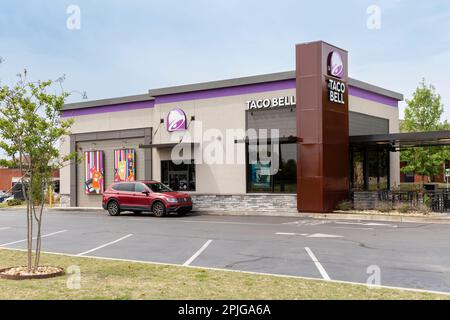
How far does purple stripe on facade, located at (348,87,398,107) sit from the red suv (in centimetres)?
1068

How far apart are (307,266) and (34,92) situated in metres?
6.17

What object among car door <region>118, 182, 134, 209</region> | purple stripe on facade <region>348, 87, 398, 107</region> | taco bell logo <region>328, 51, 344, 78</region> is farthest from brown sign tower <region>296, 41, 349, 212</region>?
car door <region>118, 182, 134, 209</region>

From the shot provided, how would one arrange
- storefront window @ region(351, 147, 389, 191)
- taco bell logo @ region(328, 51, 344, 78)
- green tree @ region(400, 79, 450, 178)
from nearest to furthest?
1. taco bell logo @ region(328, 51, 344, 78)
2. storefront window @ region(351, 147, 389, 191)
3. green tree @ region(400, 79, 450, 178)

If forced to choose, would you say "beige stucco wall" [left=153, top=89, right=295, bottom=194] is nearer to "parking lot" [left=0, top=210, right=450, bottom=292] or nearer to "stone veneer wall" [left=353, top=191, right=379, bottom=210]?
"stone veneer wall" [left=353, top=191, right=379, bottom=210]

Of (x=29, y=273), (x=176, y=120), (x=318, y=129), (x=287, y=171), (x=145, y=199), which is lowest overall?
(x=29, y=273)

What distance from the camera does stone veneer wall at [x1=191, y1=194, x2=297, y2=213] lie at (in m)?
25.2

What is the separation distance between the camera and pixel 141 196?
82.1 feet

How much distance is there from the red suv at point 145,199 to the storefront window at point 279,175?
11.6ft

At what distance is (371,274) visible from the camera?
9.30 metres

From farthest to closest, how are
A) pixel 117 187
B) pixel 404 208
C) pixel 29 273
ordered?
1. pixel 117 187
2. pixel 404 208
3. pixel 29 273

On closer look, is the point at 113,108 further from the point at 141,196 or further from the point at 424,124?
the point at 424,124

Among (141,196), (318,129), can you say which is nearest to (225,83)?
(318,129)

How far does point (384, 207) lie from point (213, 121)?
9.91 meters
